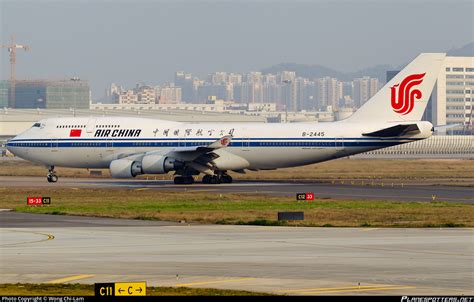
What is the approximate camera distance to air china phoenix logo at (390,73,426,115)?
7281 centimetres

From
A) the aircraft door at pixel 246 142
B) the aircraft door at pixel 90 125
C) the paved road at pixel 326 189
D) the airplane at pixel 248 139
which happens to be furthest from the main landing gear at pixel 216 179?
the aircraft door at pixel 90 125

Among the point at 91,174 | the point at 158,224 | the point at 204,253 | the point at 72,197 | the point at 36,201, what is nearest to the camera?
the point at 204,253

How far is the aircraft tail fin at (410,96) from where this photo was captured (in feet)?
239

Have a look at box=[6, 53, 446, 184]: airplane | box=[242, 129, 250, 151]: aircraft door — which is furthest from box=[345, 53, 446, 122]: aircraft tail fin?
box=[242, 129, 250, 151]: aircraft door

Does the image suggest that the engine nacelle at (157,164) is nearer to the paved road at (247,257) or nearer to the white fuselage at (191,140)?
the white fuselage at (191,140)

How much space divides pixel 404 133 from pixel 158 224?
33.5 metres

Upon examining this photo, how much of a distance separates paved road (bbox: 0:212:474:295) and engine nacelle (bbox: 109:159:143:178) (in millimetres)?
31960

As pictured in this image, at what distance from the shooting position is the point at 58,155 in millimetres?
77188

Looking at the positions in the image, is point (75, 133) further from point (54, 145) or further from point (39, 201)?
point (39, 201)

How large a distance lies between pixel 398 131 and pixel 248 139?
1039cm

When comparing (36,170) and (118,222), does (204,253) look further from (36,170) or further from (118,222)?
(36,170)

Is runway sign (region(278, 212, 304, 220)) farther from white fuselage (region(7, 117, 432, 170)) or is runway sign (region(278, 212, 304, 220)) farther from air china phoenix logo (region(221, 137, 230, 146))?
white fuselage (region(7, 117, 432, 170))

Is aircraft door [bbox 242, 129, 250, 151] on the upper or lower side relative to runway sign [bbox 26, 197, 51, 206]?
upper

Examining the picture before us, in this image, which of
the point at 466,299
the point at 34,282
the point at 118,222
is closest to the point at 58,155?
the point at 118,222
